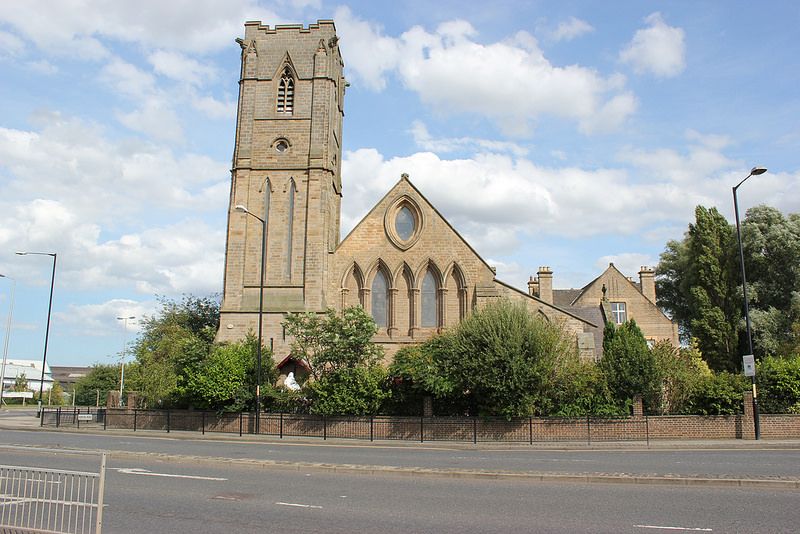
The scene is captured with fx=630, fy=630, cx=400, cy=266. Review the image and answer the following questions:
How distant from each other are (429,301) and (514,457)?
19301 mm

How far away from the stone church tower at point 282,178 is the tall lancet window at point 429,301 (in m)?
5.80

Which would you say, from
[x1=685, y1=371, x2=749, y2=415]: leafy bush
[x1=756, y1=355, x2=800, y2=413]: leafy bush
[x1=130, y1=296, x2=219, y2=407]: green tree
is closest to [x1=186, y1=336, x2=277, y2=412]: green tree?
[x1=130, y1=296, x2=219, y2=407]: green tree

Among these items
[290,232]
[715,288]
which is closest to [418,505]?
[290,232]

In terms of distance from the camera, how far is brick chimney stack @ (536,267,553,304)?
55094 millimetres

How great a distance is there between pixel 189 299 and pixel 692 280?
132 ft

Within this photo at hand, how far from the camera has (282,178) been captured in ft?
123

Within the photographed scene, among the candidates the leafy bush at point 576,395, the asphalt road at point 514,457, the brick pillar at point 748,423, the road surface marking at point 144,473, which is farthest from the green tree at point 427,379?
the road surface marking at point 144,473

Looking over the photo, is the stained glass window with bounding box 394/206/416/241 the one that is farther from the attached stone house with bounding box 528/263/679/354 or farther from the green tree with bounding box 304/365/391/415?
the attached stone house with bounding box 528/263/679/354

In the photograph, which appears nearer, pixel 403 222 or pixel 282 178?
pixel 282 178

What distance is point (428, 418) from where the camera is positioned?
2545 cm

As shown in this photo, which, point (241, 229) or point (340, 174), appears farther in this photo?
point (340, 174)

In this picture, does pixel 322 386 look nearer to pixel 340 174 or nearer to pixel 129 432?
pixel 129 432

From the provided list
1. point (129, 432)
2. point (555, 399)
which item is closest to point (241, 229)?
point (129, 432)

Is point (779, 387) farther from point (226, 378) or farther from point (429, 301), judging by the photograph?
point (226, 378)
